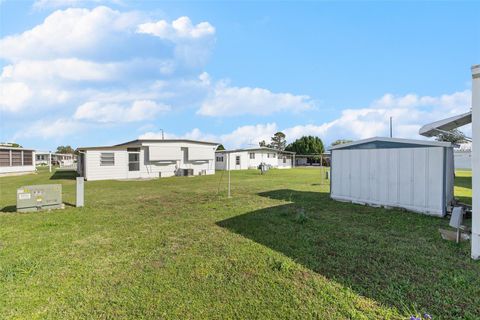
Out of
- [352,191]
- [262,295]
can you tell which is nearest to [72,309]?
[262,295]

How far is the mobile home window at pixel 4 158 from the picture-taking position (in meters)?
21.4

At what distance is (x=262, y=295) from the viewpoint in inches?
113

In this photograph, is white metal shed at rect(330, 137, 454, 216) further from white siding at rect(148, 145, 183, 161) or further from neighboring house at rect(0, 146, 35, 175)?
neighboring house at rect(0, 146, 35, 175)

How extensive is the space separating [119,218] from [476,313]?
6740mm

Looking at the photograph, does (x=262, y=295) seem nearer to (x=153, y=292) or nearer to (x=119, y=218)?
(x=153, y=292)

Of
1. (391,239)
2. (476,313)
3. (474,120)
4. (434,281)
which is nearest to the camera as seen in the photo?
(476,313)

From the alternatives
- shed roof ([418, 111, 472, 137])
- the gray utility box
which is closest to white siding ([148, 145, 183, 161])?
the gray utility box

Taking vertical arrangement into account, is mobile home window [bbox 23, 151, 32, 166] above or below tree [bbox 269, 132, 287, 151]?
below

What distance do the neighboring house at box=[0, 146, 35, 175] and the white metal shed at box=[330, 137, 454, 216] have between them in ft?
86.5

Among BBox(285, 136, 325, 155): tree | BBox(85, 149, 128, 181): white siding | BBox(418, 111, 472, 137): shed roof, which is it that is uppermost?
BBox(285, 136, 325, 155): tree

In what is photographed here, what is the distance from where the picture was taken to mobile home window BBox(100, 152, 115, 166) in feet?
58.5

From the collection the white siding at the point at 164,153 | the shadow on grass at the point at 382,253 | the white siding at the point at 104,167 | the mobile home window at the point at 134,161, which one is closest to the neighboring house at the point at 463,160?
the shadow on grass at the point at 382,253

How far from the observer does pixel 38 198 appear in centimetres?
734

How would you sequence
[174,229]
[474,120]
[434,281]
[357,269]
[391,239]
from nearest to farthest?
[434,281] < [357,269] < [474,120] < [391,239] < [174,229]
